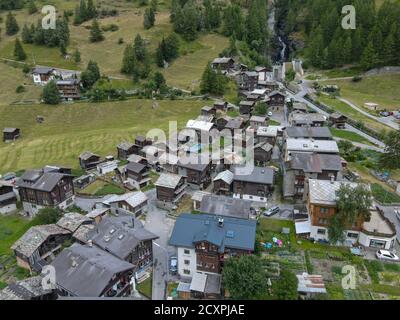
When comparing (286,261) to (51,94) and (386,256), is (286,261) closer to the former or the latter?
(386,256)

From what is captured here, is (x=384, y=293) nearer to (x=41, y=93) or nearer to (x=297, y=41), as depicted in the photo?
(x=41, y=93)

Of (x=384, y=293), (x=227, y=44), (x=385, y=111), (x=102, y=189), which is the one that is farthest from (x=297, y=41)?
(x=384, y=293)

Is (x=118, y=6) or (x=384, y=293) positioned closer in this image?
(x=384, y=293)

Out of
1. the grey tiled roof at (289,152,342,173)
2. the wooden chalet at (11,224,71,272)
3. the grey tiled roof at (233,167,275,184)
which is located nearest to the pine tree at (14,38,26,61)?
the wooden chalet at (11,224,71,272)

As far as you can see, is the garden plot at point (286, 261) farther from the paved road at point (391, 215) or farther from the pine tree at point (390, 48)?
the pine tree at point (390, 48)

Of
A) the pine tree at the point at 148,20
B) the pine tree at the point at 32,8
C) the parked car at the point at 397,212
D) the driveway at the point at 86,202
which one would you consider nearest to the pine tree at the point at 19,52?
the pine tree at the point at 148,20

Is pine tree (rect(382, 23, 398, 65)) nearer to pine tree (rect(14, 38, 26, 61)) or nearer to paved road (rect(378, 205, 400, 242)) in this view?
paved road (rect(378, 205, 400, 242))

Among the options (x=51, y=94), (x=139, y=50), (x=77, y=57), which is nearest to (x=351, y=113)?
(x=139, y=50)
